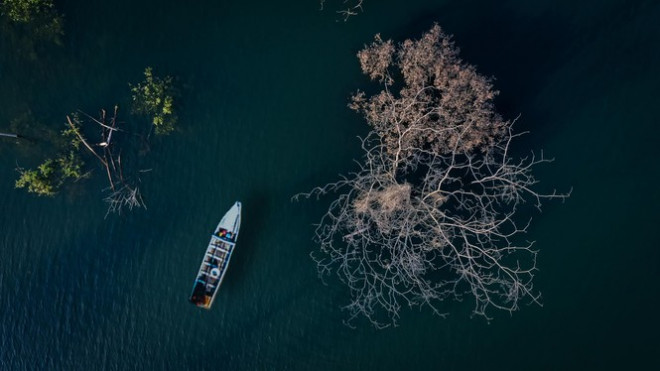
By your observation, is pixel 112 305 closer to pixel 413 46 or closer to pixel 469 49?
pixel 413 46

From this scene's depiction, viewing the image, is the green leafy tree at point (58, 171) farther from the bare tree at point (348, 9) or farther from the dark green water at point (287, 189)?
the bare tree at point (348, 9)

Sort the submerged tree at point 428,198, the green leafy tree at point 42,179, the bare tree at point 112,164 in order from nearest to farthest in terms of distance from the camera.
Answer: the submerged tree at point 428,198
the green leafy tree at point 42,179
the bare tree at point 112,164

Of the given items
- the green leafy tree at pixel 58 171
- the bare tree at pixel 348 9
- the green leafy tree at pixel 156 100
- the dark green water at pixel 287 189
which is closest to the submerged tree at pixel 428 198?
the dark green water at pixel 287 189

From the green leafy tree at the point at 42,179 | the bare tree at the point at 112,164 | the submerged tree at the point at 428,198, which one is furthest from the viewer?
the bare tree at the point at 112,164

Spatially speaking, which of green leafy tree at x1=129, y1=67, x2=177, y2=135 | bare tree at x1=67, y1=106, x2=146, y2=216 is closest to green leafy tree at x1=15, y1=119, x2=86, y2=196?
bare tree at x1=67, y1=106, x2=146, y2=216

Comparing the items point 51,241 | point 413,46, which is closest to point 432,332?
point 413,46

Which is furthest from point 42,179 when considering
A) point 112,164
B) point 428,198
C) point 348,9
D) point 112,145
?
point 428,198
